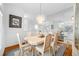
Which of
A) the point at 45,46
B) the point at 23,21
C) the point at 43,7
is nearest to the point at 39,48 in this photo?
the point at 45,46

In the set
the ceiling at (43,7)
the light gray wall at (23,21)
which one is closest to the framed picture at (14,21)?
the light gray wall at (23,21)

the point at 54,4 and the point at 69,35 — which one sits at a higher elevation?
the point at 54,4

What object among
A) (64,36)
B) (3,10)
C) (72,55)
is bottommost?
(72,55)

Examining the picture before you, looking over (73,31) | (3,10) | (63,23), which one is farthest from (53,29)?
(3,10)

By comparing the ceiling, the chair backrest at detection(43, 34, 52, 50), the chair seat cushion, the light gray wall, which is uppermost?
the ceiling

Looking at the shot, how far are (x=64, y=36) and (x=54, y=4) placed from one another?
1.99 ft

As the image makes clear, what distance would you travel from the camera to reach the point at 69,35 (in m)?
1.87

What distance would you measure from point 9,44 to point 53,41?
778 mm

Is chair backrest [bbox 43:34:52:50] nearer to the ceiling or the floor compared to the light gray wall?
nearer to the floor

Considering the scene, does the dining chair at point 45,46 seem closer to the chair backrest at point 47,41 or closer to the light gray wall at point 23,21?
the chair backrest at point 47,41

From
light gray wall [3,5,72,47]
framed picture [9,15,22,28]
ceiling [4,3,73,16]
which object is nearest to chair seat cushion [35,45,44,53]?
light gray wall [3,5,72,47]

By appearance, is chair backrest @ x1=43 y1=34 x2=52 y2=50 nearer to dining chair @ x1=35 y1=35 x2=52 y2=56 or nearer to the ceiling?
dining chair @ x1=35 y1=35 x2=52 y2=56

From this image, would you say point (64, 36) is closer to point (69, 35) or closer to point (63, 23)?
point (69, 35)

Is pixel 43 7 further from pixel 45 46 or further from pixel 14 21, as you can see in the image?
pixel 45 46
